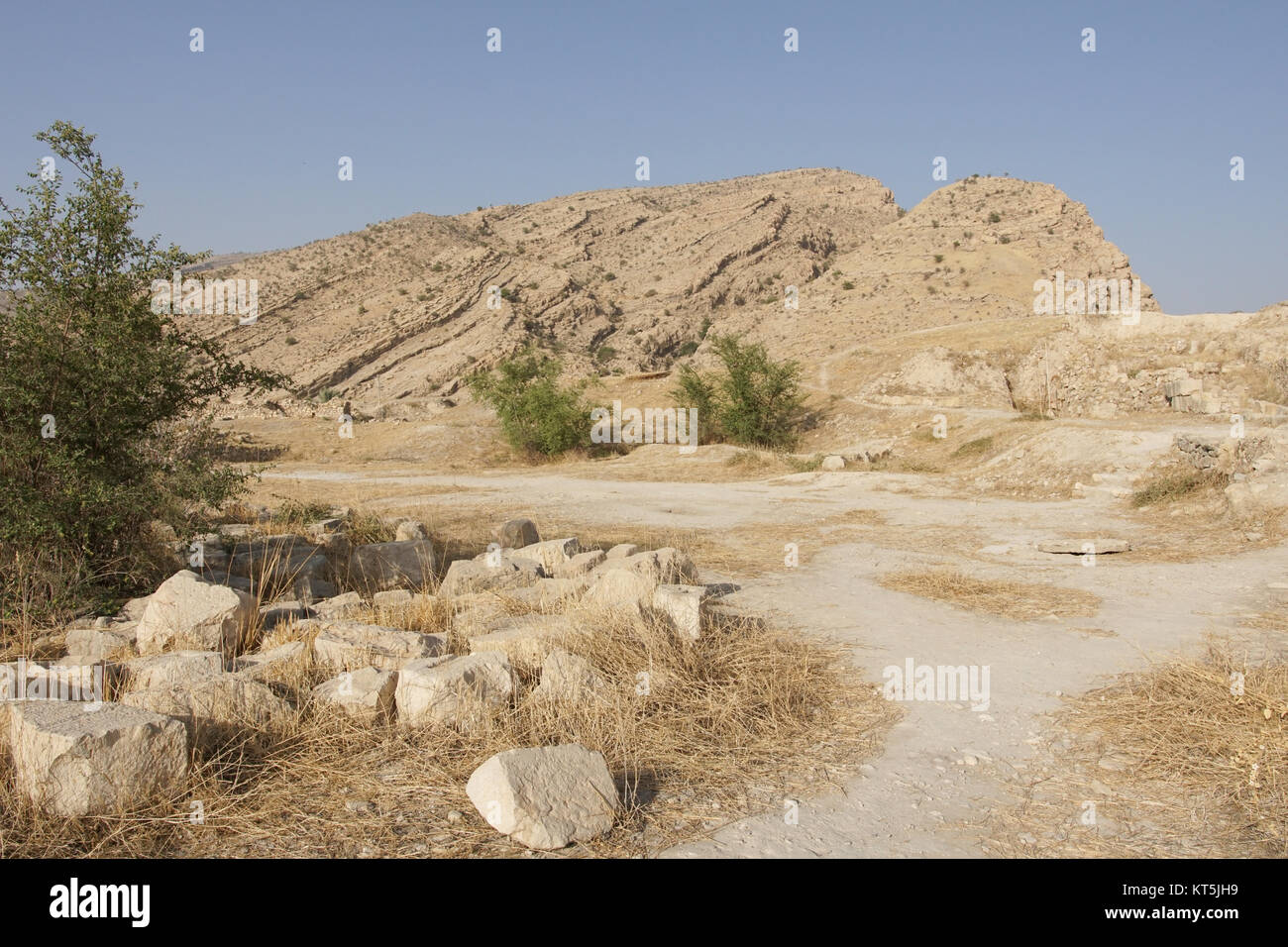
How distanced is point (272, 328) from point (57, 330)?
2069 inches

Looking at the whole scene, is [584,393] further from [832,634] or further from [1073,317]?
[832,634]

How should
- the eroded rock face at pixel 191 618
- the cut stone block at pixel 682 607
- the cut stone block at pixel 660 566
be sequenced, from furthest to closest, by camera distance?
1. the cut stone block at pixel 660 566
2. the cut stone block at pixel 682 607
3. the eroded rock face at pixel 191 618

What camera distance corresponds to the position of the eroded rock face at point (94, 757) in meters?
3.22

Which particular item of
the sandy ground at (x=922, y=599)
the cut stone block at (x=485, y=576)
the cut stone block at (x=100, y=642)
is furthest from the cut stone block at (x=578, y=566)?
the cut stone block at (x=100, y=642)

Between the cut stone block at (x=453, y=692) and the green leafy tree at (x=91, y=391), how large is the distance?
3572 mm

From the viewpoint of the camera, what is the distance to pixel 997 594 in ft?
24.0

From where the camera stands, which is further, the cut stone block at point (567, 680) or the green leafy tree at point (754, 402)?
the green leafy tree at point (754, 402)

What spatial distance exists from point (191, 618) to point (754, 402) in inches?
795

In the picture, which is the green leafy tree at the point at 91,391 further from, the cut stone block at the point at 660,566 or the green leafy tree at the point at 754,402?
the green leafy tree at the point at 754,402

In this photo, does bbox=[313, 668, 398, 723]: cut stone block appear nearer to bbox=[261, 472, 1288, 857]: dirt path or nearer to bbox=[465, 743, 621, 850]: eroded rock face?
bbox=[465, 743, 621, 850]: eroded rock face

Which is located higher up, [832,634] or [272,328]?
[272,328]

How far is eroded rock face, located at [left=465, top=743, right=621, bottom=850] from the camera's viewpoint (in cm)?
320
